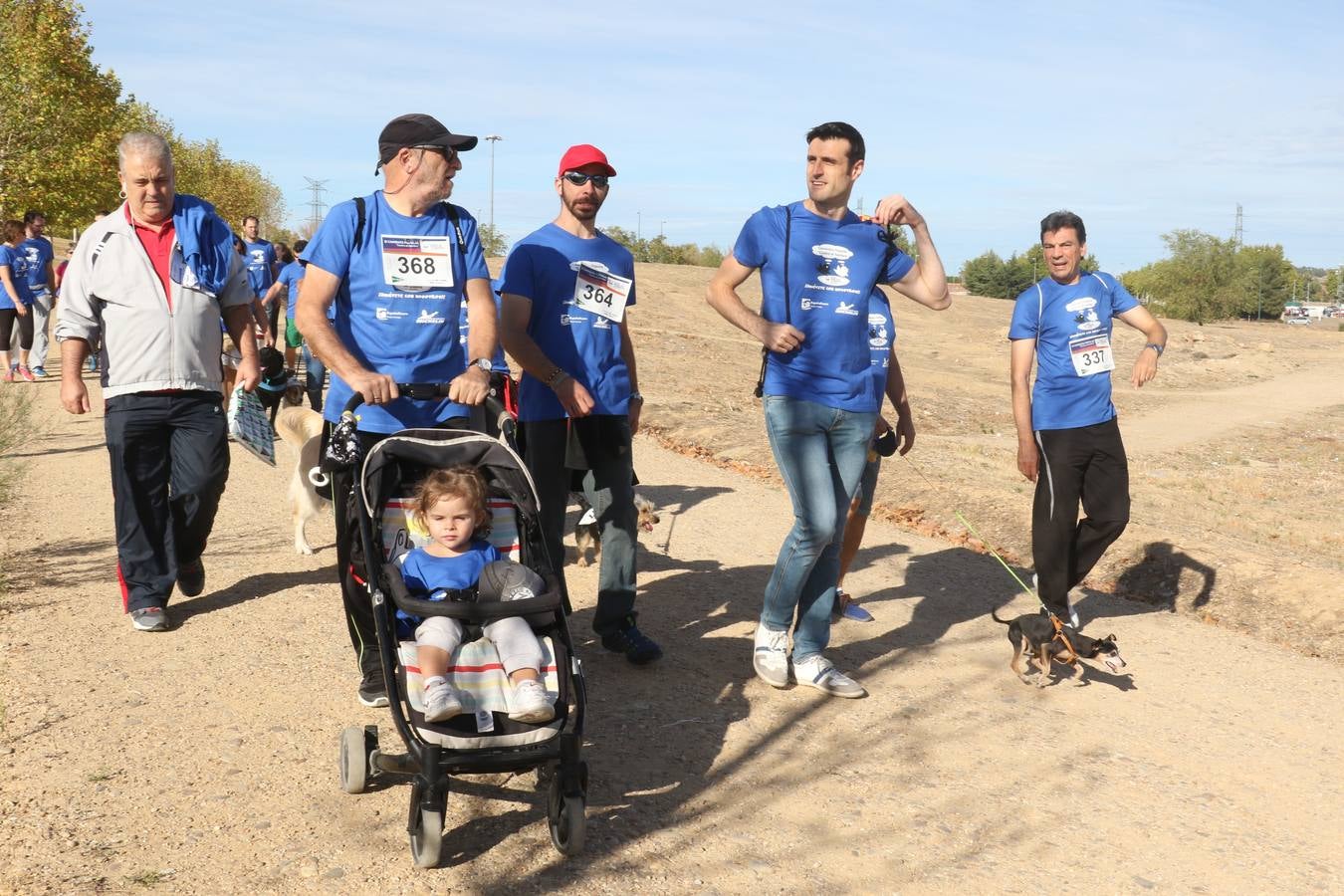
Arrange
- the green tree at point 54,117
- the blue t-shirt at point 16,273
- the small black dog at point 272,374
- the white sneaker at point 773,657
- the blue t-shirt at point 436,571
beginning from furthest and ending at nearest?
the green tree at point 54,117, the blue t-shirt at point 16,273, the small black dog at point 272,374, the white sneaker at point 773,657, the blue t-shirt at point 436,571

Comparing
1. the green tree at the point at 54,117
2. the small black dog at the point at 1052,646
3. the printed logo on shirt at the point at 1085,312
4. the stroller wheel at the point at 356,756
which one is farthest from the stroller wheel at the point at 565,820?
the green tree at the point at 54,117

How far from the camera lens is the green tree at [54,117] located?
74.9 ft

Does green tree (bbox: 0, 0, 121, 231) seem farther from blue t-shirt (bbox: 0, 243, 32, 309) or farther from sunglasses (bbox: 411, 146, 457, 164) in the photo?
sunglasses (bbox: 411, 146, 457, 164)

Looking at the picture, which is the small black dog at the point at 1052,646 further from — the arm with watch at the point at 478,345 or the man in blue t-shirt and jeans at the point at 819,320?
the arm with watch at the point at 478,345

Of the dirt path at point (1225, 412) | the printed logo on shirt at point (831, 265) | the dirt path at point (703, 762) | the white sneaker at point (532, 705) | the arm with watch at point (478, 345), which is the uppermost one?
the printed logo on shirt at point (831, 265)

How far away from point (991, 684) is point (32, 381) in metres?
14.6

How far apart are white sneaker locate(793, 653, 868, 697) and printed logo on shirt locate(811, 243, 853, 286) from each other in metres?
1.68

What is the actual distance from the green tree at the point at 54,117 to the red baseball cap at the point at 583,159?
18.9 metres

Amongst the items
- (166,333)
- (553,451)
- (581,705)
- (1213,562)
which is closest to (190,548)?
(166,333)

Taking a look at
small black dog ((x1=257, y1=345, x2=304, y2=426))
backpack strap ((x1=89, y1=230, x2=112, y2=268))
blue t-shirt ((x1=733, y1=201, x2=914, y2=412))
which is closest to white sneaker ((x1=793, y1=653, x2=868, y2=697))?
blue t-shirt ((x1=733, y1=201, x2=914, y2=412))

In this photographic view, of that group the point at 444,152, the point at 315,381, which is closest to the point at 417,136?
the point at 444,152

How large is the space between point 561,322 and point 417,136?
1.12 m

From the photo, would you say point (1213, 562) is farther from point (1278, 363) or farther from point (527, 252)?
point (1278, 363)

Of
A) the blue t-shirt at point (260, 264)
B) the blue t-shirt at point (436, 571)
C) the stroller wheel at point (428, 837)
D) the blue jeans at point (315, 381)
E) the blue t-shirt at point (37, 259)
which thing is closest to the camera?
the stroller wheel at point (428, 837)
